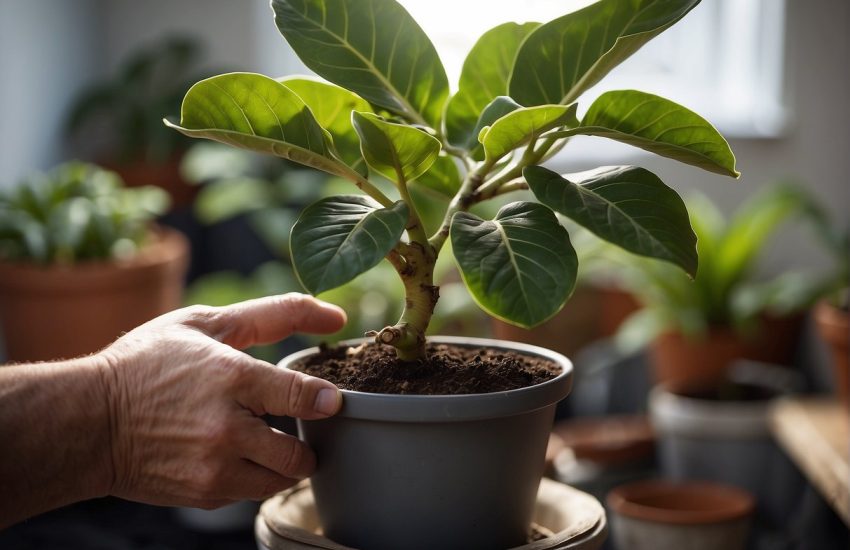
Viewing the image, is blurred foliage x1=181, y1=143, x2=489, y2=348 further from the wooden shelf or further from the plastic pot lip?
the plastic pot lip

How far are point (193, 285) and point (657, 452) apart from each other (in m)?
1.39

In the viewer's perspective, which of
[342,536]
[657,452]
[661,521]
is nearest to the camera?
[342,536]

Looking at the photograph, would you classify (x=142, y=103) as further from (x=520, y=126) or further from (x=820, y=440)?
(x=520, y=126)

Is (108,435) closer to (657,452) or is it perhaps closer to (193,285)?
(657,452)

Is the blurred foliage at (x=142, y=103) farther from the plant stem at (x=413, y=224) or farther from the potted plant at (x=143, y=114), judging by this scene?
the plant stem at (x=413, y=224)

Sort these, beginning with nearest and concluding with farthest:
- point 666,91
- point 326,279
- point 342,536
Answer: point 326,279
point 342,536
point 666,91

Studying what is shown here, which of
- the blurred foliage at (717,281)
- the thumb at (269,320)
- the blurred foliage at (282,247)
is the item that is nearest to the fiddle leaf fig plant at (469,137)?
the thumb at (269,320)

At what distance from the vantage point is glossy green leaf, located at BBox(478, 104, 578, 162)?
71cm

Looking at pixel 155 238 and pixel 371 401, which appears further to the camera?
pixel 155 238

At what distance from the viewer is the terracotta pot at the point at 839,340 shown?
1.80 meters

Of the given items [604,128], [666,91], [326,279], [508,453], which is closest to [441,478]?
[508,453]

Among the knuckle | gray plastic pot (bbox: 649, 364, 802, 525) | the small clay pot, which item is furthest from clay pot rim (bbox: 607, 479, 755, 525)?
the knuckle

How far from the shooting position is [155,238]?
7.51ft

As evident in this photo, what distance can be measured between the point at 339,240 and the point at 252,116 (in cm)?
13
